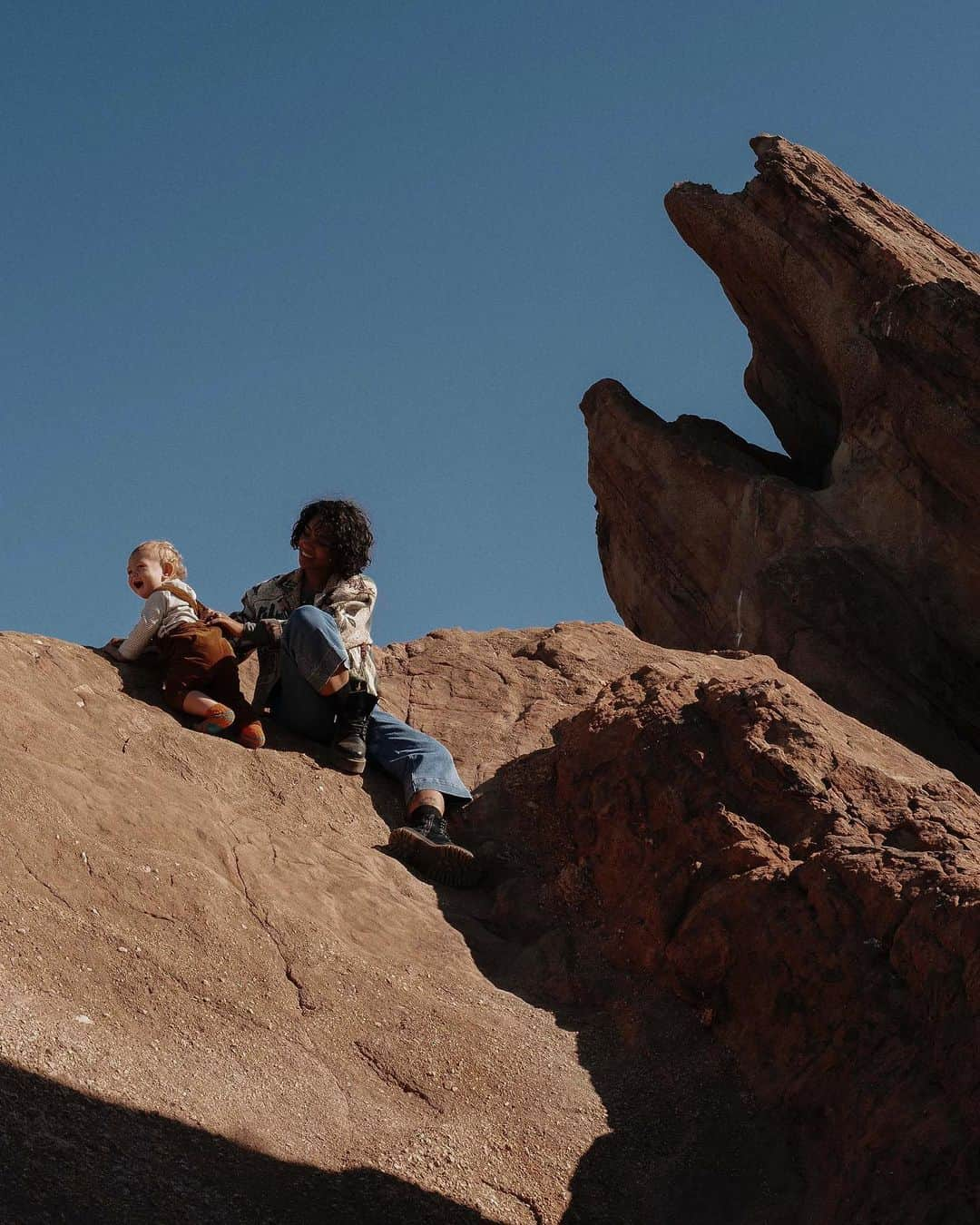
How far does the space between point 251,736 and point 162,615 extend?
73cm

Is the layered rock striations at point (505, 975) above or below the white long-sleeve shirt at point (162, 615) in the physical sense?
below

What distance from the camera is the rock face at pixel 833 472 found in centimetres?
996

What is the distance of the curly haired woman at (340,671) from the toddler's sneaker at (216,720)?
405 mm

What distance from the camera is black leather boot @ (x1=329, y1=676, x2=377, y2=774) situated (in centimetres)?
728

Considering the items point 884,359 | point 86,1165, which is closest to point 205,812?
point 86,1165

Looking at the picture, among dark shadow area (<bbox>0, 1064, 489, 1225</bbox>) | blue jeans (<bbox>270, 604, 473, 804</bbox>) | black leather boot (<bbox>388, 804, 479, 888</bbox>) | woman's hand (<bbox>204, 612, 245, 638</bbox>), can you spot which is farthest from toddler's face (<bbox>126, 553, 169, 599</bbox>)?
dark shadow area (<bbox>0, 1064, 489, 1225</bbox>)

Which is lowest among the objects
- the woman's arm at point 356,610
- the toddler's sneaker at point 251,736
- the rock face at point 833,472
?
the toddler's sneaker at point 251,736

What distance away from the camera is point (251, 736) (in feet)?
22.9

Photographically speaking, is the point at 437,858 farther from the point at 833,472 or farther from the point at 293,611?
the point at 833,472

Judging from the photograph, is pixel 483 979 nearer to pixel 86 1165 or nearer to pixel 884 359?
pixel 86 1165

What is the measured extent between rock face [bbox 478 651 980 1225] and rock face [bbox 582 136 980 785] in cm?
285

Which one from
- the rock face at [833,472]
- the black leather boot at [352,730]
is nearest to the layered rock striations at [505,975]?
the black leather boot at [352,730]

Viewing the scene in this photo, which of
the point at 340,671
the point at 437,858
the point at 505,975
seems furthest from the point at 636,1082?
the point at 340,671

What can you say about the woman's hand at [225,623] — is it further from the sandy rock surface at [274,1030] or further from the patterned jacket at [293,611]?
the sandy rock surface at [274,1030]
